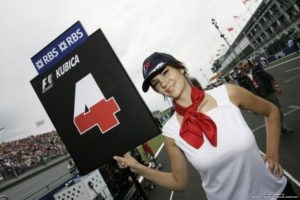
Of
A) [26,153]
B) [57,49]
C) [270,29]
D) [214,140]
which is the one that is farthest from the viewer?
[270,29]

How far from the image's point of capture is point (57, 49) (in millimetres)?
2732

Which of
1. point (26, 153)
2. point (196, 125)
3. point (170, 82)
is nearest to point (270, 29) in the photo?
point (26, 153)

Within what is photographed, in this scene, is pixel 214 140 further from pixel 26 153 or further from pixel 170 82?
pixel 26 153

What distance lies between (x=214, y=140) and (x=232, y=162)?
0.20 metres

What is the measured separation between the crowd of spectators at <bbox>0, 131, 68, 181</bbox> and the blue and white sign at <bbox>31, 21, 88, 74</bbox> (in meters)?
18.2

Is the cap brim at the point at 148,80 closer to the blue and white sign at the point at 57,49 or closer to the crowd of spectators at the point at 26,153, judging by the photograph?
the blue and white sign at the point at 57,49

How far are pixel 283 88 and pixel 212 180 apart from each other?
1295 centimetres

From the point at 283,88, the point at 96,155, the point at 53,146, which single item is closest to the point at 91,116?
the point at 96,155

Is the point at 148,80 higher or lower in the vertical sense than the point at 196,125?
higher

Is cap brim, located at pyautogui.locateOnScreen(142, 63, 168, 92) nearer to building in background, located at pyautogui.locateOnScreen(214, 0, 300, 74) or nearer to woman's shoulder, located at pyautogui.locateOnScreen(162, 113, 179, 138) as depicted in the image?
woman's shoulder, located at pyautogui.locateOnScreen(162, 113, 179, 138)

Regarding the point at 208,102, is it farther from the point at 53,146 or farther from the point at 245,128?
the point at 53,146

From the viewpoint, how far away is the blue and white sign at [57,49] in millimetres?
2738

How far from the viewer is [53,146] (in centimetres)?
2948

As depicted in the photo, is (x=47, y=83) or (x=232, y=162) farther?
(x=47, y=83)
